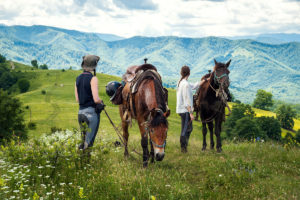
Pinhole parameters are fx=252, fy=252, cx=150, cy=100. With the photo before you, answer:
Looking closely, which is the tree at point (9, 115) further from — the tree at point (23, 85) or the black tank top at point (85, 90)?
the tree at point (23, 85)

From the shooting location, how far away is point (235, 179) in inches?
245

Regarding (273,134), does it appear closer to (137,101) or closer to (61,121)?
(61,121)

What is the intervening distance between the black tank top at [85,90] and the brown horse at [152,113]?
1.40m

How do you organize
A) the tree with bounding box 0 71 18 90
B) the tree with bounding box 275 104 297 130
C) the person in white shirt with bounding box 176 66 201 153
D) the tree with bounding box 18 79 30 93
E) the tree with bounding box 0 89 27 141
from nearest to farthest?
the person in white shirt with bounding box 176 66 201 153
the tree with bounding box 0 89 27 141
the tree with bounding box 275 104 297 130
the tree with bounding box 18 79 30 93
the tree with bounding box 0 71 18 90

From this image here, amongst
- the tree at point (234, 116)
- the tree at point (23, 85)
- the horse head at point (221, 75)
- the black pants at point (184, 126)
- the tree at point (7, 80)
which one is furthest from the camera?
the tree at point (7, 80)

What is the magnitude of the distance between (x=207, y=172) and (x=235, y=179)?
113cm

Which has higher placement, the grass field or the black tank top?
the black tank top

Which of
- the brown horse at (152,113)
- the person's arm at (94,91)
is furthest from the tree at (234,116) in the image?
the person's arm at (94,91)

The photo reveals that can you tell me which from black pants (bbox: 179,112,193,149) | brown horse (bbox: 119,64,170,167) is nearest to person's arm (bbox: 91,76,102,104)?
brown horse (bbox: 119,64,170,167)

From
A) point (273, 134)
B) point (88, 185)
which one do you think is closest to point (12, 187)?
point (88, 185)

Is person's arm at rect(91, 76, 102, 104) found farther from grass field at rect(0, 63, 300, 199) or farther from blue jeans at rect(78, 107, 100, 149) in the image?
grass field at rect(0, 63, 300, 199)

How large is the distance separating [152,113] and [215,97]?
Answer: 507cm

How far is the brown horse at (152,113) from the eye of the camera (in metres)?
6.25

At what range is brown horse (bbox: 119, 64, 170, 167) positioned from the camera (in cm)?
625
